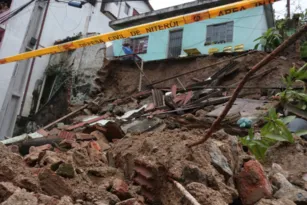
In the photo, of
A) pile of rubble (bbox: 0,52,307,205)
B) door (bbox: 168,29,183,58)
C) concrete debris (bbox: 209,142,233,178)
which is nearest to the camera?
pile of rubble (bbox: 0,52,307,205)

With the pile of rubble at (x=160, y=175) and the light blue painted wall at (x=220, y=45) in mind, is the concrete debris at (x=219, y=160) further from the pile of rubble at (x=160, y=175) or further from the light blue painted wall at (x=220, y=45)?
the light blue painted wall at (x=220, y=45)

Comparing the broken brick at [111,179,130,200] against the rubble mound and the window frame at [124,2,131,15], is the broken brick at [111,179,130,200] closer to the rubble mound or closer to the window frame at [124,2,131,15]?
the rubble mound

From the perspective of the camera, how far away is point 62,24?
65.1 feet

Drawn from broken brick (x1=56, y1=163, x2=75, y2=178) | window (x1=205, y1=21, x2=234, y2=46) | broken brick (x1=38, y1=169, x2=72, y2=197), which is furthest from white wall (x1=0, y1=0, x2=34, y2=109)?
broken brick (x1=38, y1=169, x2=72, y2=197)

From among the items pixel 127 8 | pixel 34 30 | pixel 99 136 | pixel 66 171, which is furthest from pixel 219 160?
pixel 127 8

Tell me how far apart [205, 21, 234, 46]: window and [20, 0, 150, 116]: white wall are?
28.5 feet

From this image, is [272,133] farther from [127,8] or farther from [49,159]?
[127,8]

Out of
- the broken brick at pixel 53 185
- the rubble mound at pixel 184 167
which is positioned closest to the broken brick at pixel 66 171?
the broken brick at pixel 53 185

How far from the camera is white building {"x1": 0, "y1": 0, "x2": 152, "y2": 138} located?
980 centimetres

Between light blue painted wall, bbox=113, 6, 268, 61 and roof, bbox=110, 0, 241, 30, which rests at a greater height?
roof, bbox=110, 0, 241, 30

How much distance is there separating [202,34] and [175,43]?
1.49m

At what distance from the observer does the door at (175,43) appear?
52.2ft

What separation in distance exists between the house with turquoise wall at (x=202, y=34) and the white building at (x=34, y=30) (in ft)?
8.49

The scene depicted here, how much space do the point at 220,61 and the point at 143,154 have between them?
927 cm
